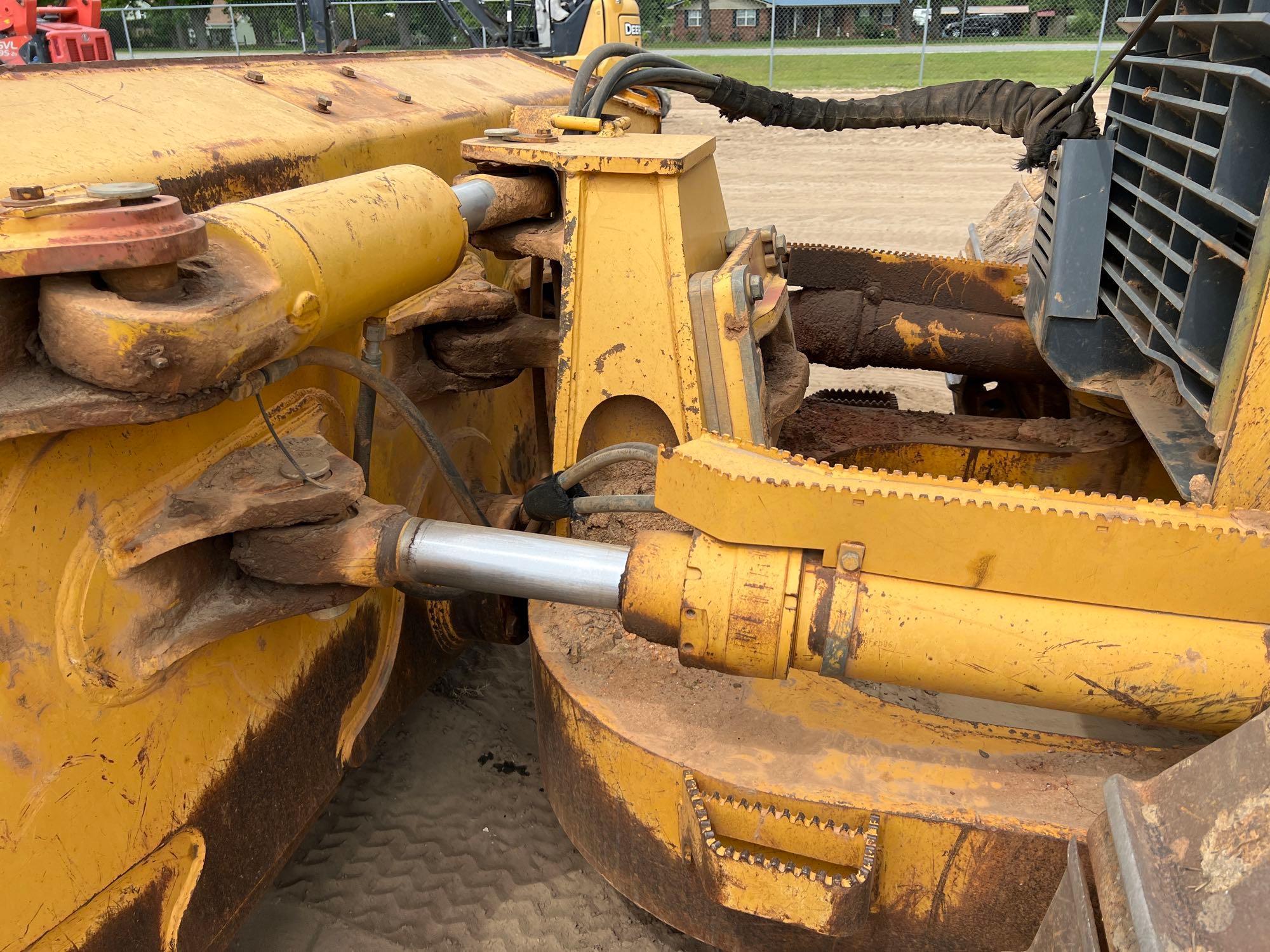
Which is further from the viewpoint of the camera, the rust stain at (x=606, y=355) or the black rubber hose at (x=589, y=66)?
the black rubber hose at (x=589, y=66)

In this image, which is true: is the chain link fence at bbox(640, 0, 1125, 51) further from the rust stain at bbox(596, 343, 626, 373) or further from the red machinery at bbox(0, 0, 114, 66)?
the rust stain at bbox(596, 343, 626, 373)

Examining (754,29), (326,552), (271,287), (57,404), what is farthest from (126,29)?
(57,404)

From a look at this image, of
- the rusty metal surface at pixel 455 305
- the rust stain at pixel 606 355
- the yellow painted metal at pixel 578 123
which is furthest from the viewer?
the yellow painted metal at pixel 578 123

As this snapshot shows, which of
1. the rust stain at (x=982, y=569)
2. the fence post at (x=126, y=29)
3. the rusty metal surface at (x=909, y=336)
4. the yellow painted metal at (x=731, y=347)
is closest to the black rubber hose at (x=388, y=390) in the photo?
the yellow painted metal at (x=731, y=347)

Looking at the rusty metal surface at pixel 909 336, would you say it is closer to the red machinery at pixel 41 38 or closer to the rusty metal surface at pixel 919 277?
the rusty metal surface at pixel 919 277

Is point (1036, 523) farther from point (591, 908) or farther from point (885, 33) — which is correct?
point (885, 33)

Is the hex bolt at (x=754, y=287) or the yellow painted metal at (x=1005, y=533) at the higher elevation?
the hex bolt at (x=754, y=287)

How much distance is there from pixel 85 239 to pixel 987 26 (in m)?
25.5

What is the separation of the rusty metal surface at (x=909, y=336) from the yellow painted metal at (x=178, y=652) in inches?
47.5

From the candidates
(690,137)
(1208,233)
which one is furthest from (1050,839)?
(690,137)

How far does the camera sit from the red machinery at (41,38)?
8047 millimetres

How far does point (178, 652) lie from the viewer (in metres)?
1.67

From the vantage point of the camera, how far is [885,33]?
78.3 feet

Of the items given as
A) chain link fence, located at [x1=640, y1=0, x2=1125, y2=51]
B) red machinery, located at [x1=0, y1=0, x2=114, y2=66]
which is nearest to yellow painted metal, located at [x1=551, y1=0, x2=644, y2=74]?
red machinery, located at [x1=0, y1=0, x2=114, y2=66]
